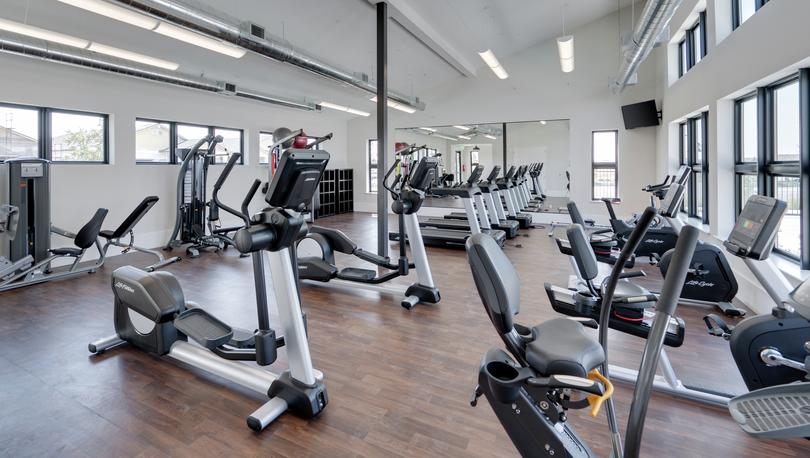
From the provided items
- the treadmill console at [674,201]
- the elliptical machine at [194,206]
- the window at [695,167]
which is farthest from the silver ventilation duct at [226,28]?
the window at [695,167]

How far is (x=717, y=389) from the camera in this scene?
7.72 feet

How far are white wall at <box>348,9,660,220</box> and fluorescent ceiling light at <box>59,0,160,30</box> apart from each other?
793 cm

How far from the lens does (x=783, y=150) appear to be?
12.5 feet

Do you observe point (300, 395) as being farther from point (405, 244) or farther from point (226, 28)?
point (226, 28)

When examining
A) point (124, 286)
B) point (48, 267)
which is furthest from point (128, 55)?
point (124, 286)

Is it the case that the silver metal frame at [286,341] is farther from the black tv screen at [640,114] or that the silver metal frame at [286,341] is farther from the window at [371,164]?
the window at [371,164]

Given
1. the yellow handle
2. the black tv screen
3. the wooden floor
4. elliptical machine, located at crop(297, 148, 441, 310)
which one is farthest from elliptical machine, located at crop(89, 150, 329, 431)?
the black tv screen

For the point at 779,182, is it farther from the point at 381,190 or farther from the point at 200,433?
the point at 200,433

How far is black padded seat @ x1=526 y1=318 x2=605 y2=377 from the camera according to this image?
1259mm

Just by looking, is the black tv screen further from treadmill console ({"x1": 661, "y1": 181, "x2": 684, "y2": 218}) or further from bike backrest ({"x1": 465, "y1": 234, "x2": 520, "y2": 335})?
bike backrest ({"x1": 465, "y1": 234, "x2": 520, "y2": 335})

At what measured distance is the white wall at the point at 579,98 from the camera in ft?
29.8

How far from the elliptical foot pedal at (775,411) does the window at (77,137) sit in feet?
25.8

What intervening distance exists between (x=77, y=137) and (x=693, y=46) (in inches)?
372

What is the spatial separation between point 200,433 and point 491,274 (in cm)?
167
